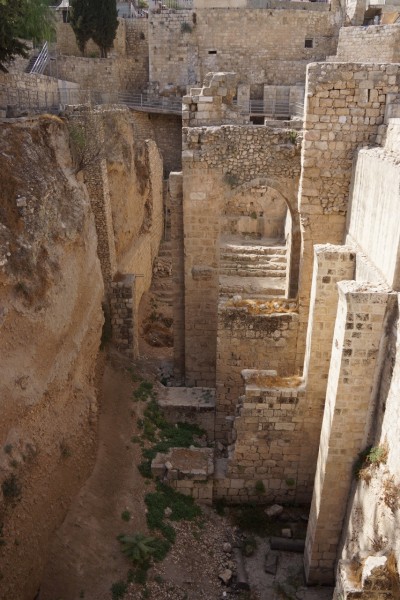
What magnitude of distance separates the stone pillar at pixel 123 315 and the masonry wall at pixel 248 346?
7.57 feet

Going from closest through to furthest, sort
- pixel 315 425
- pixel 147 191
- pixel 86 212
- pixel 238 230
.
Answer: pixel 315 425 < pixel 86 212 < pixel 147 191 < pixel 238 230

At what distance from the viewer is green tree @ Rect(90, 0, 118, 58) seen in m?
23.3

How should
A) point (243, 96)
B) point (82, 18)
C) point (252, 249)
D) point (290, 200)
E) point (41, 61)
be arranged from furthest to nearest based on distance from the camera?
point (243, 96) → point (82, 18) → point (41, 61) → point (252, 249) → point (290, 200)

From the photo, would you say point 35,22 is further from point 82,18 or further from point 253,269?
point 82,18

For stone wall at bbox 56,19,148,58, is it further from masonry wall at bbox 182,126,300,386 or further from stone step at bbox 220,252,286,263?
masonry wall at bbox 182,126,300,386

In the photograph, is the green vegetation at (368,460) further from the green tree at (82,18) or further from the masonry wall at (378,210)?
the green tree at (82,18)

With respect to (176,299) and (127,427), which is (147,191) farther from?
(127,427)

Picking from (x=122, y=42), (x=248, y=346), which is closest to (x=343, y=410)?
(x=248, y=346)

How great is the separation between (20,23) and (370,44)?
1763cm

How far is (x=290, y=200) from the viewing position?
34.6 ft

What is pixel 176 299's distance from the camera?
11719 millimetres

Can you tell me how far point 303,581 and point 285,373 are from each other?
12.5 feet

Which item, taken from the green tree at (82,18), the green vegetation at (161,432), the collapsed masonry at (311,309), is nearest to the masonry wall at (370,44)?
the green tree at (82,18)

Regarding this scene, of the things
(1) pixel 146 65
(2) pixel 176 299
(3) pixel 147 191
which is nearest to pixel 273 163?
(2) pixel 176 299
